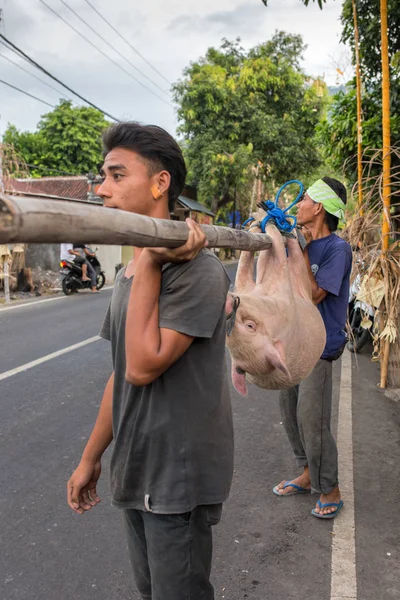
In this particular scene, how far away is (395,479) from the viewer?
353cm

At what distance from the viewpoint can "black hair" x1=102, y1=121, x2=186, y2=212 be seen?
5.26 feet

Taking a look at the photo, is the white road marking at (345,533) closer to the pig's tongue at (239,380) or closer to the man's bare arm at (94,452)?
the pig's tongue at (239,380)

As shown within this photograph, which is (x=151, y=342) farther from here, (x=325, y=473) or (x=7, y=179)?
(x=7, y=179)

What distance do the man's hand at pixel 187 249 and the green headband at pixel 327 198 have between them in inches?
68.2

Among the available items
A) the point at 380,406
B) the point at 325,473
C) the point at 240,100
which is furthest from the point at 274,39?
the point at 325,473

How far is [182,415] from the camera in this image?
1565 mm

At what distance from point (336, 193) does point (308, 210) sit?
0.23 meters

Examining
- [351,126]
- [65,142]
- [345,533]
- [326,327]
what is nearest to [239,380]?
[326,327]

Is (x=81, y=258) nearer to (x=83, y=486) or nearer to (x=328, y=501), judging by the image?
(x=328, y=501)

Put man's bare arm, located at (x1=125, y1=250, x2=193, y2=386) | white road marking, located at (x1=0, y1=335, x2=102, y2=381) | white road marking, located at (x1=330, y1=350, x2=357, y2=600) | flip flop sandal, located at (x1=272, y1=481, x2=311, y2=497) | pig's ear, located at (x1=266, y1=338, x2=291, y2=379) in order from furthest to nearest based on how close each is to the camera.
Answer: white road marking, located at (x1=0, y1=335, x2=102, y2=381) → flip flop sandal, located at (x1=272, y1=481, x2=311, y2=497) → white road marking, located at (x1=330, y1=350, x2=357, y2=600) → pig's ear, located at (x1=266, y1=338, x2=291, y2=379) → man's bare arm, located at (x1=125, y1=250, x2=193, y2=386)

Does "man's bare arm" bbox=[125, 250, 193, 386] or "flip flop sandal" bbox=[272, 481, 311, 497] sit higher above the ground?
"man's bare arm" bbox=[125, 250, 193, 386]

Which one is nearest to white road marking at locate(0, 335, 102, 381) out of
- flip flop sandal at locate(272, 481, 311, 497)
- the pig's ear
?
flip flop sandal at locate(272, 481, 311, 497)

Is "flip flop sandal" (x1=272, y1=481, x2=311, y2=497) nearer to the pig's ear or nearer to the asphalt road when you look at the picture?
the asphalt road

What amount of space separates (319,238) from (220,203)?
24797 mm
